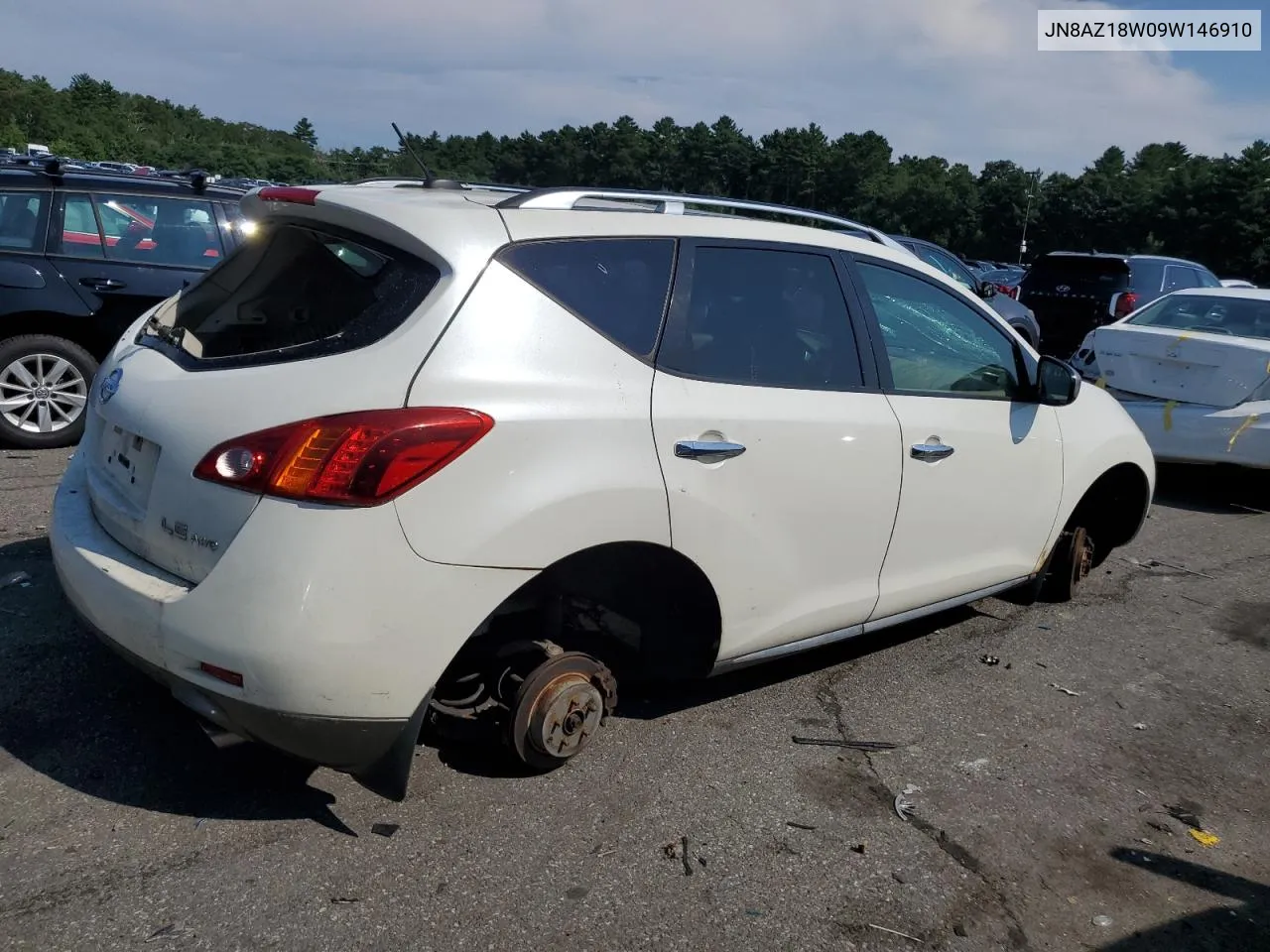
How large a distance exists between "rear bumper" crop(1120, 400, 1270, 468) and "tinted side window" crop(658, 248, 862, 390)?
4662 millimetres

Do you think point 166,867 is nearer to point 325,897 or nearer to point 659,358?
point 325,897

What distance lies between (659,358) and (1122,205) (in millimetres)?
69622

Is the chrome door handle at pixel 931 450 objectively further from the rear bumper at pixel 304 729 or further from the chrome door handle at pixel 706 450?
the rear bumper at pixel 304 729

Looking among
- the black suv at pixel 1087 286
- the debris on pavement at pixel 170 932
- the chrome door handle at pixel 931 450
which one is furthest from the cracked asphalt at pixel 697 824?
the black suv at pixel 1087 286

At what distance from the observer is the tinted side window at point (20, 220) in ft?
21.5

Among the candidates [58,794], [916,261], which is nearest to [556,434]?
[58,794]

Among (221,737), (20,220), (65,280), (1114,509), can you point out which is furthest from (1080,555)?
(20,220)

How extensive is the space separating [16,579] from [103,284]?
295cm

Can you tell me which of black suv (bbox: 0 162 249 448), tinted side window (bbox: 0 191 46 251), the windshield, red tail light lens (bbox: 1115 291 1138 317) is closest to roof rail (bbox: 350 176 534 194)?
black suv (bbox: 0 162 249 448)

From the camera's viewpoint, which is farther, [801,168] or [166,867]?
[801,168]

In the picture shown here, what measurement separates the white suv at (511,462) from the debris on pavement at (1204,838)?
120 centimetres

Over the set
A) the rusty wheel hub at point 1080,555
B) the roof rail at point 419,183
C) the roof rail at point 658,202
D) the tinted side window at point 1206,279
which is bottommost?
the rusty wheel hub at point 1080,555

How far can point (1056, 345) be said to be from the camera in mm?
16375

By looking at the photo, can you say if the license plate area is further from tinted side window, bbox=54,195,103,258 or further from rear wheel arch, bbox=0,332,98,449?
tinted side window, bbox=54,195,103,258
